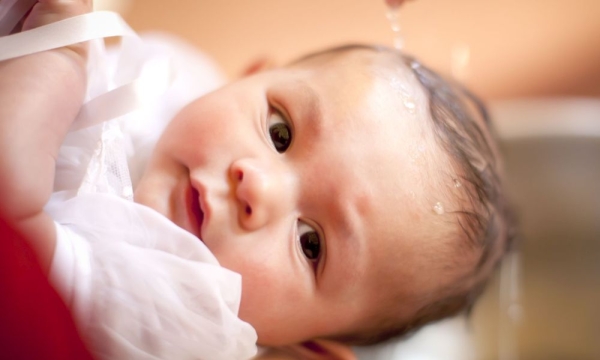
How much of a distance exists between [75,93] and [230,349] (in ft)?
0.89

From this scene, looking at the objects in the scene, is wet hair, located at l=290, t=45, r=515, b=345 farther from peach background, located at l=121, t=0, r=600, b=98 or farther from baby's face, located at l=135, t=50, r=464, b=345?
peach background, located at l=121, t=0, r=600, b=98

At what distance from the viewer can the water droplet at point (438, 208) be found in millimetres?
571

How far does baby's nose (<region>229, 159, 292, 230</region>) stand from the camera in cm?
52

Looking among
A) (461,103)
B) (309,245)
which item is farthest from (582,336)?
(309,245)

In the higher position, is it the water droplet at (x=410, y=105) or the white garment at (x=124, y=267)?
the water droplet at (x=410, y=105)

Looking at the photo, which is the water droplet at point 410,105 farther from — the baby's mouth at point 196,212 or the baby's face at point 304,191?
the baby's mouth at point 196,212

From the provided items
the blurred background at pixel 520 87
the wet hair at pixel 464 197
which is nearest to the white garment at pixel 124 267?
the wet hair at pixel 464 197

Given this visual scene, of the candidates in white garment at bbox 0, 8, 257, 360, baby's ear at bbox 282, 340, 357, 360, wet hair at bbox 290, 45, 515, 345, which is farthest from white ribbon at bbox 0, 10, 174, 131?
baby's ear at bbox 282, 340, 357, 360

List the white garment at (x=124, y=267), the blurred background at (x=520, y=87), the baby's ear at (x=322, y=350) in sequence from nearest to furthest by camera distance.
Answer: the white garment at (x=124, y=267), the baby's ear at (x=322, y=350), the blurred background at (x=520, y=87)

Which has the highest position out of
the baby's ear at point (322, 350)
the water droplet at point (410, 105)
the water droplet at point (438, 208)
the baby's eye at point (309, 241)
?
the water droplet at point (410, 105)

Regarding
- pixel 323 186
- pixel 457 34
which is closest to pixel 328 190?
pixel 323 186

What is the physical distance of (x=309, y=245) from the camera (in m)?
0.58

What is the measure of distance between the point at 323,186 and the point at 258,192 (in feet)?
0.23

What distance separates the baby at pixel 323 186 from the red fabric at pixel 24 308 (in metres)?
0.17
